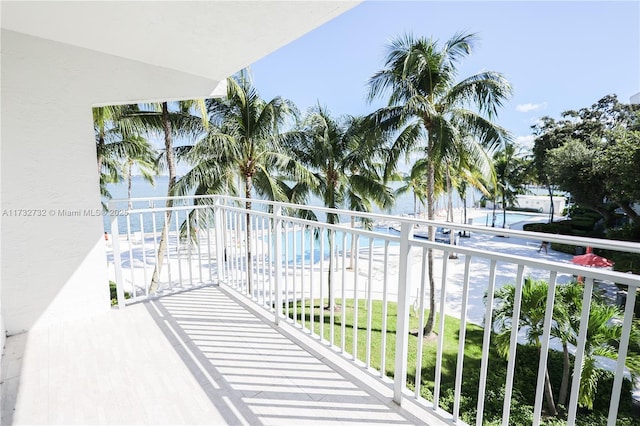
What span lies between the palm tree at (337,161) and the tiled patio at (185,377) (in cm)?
816

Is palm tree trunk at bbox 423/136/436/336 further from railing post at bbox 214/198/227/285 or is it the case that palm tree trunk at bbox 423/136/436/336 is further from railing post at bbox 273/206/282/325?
railing post at bbox 273/206/282/325

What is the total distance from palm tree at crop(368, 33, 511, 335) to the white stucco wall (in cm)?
731

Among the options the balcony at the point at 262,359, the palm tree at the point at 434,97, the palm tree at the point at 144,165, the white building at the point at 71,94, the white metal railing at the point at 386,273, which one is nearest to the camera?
the white metal railing at the point at 386,273

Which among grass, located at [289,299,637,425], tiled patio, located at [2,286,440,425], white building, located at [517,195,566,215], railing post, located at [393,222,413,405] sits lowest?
grass, located at [289,299,637,425]

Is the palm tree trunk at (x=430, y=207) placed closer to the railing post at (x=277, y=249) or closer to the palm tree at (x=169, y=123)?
the palm tree at (x=169, y=123)

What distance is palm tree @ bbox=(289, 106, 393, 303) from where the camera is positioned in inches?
433

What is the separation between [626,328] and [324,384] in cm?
165

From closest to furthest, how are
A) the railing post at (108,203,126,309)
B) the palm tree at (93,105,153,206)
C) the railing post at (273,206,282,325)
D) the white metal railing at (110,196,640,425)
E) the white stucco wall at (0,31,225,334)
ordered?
the white metal railing at (110,196,640,425) → the white stucco wall at (0,31,225,334) → the railing post at (273,206,282,325) → the railing post at (108,203,126,309) → the palm tree at (93,105,153,206)

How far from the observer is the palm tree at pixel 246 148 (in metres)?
9.03

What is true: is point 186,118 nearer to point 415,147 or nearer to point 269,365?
point 415,147

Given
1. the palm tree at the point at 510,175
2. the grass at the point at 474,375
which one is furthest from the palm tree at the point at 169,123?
the palm tree at the point at 510,175

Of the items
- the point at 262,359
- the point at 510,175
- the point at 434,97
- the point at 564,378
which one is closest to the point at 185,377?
the point at 262,359

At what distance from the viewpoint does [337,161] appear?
11.5 meters

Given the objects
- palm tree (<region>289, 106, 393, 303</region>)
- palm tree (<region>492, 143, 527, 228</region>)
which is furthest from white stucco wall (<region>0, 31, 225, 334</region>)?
palm tree (<region>492, 143, 527, 228</region>)
